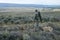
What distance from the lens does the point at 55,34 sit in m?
17.1

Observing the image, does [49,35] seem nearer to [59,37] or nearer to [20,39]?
[59,37]

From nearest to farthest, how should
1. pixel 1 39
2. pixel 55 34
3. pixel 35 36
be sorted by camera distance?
pixel 1 39 < pixel 35 36 < pixel 55 34

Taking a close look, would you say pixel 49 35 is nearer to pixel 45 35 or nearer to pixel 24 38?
pixel 45 35

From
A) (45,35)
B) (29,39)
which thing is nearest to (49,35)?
(45,35)

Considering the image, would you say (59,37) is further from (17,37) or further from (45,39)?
(17,37)

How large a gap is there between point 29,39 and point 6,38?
1.63 m

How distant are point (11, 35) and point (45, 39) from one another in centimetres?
247

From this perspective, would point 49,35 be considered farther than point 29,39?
Yes

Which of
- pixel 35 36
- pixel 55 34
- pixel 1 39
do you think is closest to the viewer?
pixel 1 39

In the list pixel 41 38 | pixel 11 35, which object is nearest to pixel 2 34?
pixel 11 35

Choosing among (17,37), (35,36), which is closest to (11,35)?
(17,37)

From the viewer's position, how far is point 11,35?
49.9 ft

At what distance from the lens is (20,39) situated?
15.1 m

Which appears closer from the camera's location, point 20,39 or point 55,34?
point 20,39
